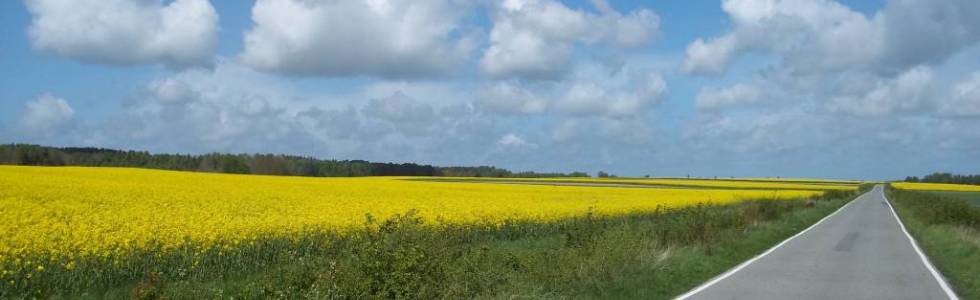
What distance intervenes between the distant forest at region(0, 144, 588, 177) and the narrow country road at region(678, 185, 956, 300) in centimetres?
6988

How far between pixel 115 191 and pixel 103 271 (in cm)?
1238

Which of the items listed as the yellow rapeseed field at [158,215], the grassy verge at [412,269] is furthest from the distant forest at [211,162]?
the grassy verge at [412,269]

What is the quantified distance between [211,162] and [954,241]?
3288 inches

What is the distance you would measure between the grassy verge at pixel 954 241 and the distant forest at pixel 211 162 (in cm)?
7008

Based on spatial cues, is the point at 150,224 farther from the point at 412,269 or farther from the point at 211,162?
the point at 211,162

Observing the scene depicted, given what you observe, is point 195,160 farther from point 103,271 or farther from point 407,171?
point 103,271

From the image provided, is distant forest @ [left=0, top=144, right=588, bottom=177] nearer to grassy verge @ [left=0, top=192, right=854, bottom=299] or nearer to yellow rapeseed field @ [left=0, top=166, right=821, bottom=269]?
yellow rapeseed field @ [left=0, top=166, right=821, bottom=269]

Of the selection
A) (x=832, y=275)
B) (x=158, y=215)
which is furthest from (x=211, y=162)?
(x=832, y=275)

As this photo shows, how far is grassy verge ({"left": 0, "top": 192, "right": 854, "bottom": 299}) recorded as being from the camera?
9211 millimetres

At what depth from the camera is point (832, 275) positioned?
46.6ft

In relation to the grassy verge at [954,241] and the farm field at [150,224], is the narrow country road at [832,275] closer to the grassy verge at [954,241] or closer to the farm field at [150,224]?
the grassy verge at [954,241]

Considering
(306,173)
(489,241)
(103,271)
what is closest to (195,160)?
(306,173)

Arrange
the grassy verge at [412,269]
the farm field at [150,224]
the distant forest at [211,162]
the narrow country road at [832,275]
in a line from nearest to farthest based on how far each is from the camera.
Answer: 1. the grassy verge at [412,269]
2. the narrow country road at [832,275]
3. the farm field at [150,224]
4. the distant forest at [211,162]

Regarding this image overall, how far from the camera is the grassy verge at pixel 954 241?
46.2ft
